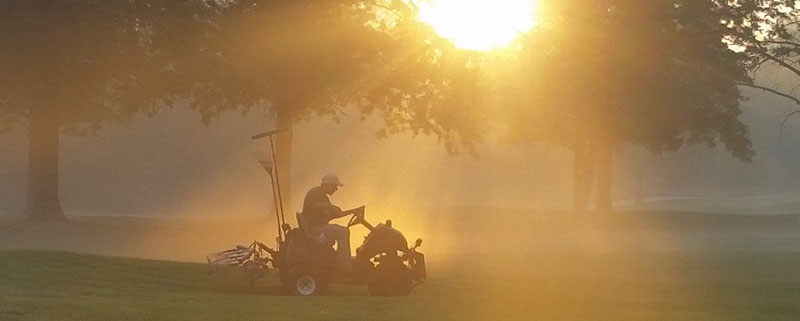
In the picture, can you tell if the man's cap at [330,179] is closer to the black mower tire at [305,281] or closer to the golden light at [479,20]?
the black mower tire at [305,281]

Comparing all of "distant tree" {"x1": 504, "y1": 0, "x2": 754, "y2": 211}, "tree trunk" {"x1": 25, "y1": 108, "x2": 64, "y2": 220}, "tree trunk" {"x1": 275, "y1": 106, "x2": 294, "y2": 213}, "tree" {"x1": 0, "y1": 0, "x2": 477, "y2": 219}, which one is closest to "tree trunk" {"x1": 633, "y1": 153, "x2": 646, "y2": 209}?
"distant tree" {"x1": 504, "y1": 0, "x2": 754, "y2": 211}

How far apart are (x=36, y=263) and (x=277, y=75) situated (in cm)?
2078

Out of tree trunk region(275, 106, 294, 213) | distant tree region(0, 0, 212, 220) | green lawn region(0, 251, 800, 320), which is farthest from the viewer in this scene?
tree trunk region(275, 106, 294, 213)

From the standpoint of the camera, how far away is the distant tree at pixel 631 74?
39938 mm

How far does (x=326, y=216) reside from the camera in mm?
18547

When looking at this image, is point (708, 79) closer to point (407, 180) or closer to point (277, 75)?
point (277, 75)

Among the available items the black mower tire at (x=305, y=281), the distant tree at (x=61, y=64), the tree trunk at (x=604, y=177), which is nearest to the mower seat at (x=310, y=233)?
the black mower tire at (x=305, y=281)

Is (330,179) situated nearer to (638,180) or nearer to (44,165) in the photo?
A: (44,165)

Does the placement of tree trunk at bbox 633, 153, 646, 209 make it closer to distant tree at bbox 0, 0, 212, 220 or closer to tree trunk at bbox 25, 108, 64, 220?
distant tree at bbox 0, 0, 212, 220

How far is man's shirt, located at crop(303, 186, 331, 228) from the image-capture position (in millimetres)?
18516

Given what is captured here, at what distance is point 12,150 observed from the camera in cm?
7312

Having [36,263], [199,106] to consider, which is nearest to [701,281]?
[36,263]

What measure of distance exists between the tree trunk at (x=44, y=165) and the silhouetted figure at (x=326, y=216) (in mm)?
24684

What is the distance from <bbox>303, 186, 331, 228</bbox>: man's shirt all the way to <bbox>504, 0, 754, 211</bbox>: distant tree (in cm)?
1564
